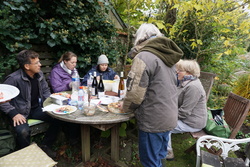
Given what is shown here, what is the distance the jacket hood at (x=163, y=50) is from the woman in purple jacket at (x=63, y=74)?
1806 millimetres

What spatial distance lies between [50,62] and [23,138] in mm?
1746

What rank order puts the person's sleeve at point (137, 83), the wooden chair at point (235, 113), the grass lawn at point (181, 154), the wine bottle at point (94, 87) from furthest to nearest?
the grass lawn at point (181, 154) → the wine bottle at point (94, 87) → the wooden chair at point (235, 113) → the person's sleeve at point (137, 83)

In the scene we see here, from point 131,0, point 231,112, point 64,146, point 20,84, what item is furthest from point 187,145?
point 131,0

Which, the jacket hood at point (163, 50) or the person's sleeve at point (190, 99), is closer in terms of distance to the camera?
the jacket hood at point (163, 50)

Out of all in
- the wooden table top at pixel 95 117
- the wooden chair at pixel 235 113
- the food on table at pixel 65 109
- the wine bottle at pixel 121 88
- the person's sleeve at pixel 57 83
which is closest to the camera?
the wooden table top at pixel 95 117

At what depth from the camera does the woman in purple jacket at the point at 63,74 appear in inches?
108

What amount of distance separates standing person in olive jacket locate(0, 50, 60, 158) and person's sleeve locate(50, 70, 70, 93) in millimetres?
A: 165

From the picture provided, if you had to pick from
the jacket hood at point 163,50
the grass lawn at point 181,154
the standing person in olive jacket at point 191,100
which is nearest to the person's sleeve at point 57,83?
the jacket hood at point 163,50

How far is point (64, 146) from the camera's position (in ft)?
9.02

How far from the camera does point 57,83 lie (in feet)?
9.03

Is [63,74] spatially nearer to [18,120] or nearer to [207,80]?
[18,120]

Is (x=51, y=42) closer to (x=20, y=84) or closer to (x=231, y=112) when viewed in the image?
(x=20, y=84)

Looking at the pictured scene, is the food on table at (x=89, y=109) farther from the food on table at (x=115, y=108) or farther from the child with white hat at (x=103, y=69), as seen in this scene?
the child with white hat at (x=103, y=69)

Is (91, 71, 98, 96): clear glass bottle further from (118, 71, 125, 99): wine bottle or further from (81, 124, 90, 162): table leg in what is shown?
(81, 124, 90, 162): table leg
